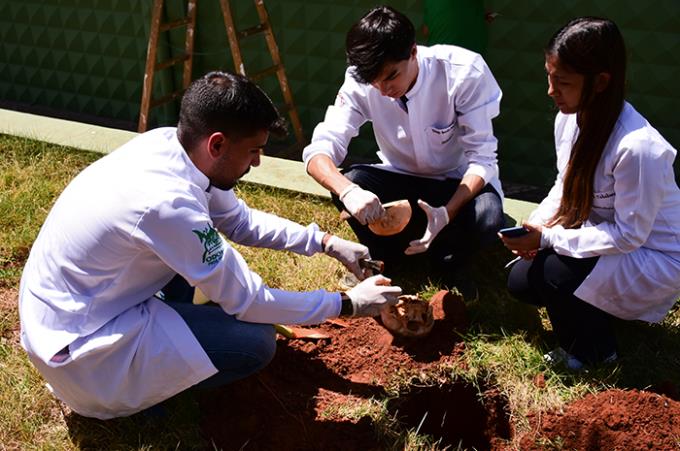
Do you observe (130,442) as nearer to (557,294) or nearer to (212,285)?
(212,285)

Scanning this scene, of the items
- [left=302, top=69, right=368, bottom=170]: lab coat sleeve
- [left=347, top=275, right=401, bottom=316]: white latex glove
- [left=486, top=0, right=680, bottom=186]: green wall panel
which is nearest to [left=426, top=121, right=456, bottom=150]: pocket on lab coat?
[left=302, top=69, right=368, bottom=170]: lab coat sleeve

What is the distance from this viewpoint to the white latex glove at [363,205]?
10.6 ft

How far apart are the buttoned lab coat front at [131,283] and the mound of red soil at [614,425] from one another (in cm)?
85

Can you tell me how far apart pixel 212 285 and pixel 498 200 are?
4.89 ft

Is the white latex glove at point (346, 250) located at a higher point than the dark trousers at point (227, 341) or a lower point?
higher

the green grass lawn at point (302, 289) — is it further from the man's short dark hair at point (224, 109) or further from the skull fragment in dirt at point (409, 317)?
the man's short dark hair at point (224, 109)

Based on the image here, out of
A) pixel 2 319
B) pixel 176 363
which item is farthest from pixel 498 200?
pixel 2 319

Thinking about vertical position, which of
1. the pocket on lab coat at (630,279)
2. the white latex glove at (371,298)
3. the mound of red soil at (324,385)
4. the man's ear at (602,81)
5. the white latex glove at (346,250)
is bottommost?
the mound of red soil at (324,385)

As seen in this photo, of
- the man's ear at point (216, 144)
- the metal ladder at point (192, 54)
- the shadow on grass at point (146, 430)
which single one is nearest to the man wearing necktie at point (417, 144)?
the man's ear at point (216, 144)

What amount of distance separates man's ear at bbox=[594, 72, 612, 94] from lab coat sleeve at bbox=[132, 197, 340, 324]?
3.58 feet

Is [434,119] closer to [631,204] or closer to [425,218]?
[425,218]

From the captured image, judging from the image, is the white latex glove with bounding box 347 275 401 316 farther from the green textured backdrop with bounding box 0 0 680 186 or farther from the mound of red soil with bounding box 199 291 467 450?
the green textured backdrop with bounding box 0 0 680 186

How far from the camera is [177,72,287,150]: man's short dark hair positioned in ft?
7.77

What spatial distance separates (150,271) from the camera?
2488 millimetres
